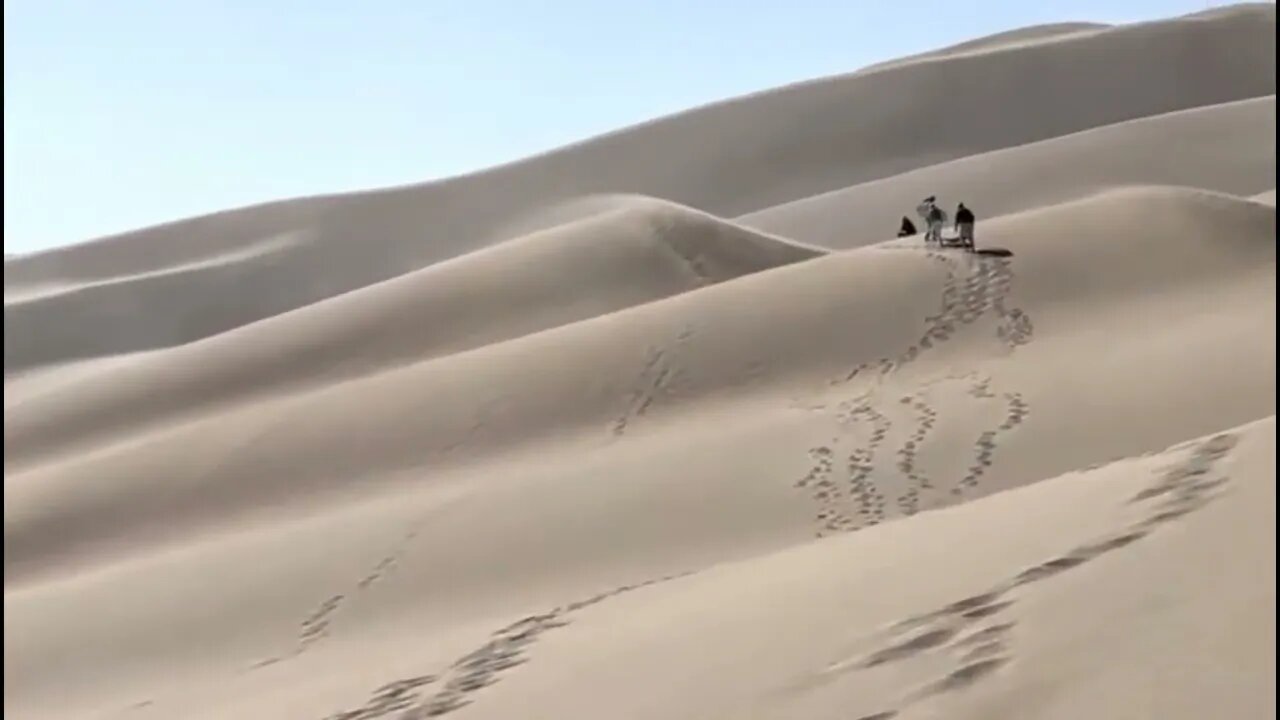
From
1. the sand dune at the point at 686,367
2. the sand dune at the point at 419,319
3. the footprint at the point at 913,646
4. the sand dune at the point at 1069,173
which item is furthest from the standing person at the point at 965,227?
the sand dune at the point at 1069,173

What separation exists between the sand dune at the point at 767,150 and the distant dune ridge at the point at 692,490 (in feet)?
55.3

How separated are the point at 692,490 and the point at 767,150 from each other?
29.0 m

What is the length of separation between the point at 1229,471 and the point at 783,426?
3.99 metres

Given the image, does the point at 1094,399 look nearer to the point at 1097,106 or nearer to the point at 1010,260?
the point at 1010,260

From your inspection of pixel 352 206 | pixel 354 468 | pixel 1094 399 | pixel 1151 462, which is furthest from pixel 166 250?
pixel 1151 462

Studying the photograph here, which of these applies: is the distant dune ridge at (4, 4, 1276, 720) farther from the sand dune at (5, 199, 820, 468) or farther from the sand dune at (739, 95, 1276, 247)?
the sand dune at (739, 95, 1276, 247)

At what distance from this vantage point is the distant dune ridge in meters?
2.94

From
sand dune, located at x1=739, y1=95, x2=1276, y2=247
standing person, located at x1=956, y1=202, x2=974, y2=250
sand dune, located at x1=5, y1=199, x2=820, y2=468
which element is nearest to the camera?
standing person, located at x1=956, y1=202, x2=974, y2=250

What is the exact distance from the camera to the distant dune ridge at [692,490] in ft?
9.63

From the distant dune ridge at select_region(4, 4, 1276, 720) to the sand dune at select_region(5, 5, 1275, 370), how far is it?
16.8 meters

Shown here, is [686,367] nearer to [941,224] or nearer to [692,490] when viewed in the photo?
[692,490]

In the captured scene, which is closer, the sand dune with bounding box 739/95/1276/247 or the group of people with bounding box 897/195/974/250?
the group of people with bounding box 897/195/974/250

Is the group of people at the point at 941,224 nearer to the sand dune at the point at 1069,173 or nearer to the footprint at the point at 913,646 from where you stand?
the footprint at the point at 913,646

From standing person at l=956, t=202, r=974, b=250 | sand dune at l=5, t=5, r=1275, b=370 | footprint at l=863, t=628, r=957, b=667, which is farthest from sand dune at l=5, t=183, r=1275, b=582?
sand dune at l=5, t=5, r=1275, b=370
